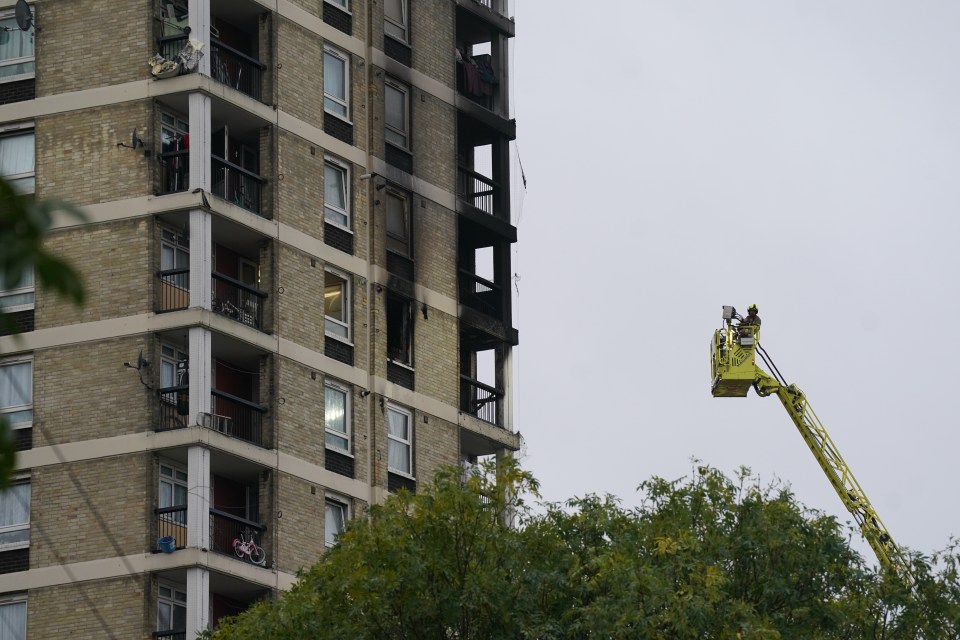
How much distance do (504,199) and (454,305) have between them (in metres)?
5.04

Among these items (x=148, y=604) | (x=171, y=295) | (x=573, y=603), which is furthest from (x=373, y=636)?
(x=171, y=295)

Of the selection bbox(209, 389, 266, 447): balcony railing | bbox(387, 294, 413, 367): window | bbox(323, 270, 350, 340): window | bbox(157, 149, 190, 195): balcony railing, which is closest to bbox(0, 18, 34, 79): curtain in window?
bbox(157, 149, 190, 195): balcony railing

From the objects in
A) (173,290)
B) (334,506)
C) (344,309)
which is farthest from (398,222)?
(173,290)

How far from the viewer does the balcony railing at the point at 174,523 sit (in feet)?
160

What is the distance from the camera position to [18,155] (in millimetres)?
52500

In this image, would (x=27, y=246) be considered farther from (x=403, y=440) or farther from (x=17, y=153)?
(x=403, y=440)

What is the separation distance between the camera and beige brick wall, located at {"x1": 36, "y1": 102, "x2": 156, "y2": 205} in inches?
2016

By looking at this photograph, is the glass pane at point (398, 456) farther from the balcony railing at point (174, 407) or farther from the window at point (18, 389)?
the window at point (18, 389)

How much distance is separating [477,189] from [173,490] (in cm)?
1731

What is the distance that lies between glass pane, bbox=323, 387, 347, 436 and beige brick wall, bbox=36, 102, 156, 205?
7.65m

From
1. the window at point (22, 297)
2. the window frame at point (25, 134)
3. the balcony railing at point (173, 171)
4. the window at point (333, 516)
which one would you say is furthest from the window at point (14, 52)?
the window at point (333, 516)

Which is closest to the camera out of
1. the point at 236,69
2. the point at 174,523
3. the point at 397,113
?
the point at 174,523

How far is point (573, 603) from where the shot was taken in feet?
116

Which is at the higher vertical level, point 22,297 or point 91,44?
point 91,44
